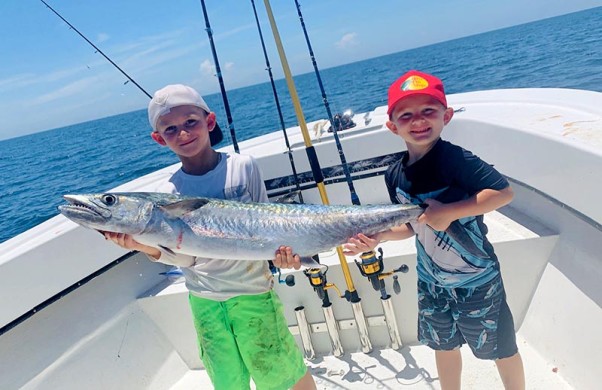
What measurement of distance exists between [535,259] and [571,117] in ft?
2.63

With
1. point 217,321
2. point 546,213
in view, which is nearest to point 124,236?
point 217,321

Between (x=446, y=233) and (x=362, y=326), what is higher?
(x=446, y=233)

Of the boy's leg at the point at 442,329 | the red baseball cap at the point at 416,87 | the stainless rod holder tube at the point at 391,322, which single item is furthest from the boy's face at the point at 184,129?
the stainless rod holder tube at the point at 391,322

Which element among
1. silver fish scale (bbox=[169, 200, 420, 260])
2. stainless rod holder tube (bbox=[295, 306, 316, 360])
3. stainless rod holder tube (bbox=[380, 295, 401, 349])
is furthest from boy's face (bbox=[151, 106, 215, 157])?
stainless rod holder tube (bbox=[380, 295, 401, 349])

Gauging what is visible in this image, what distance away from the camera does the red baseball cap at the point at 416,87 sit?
1.45 meters

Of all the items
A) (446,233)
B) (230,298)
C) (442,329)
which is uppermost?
(446,233)

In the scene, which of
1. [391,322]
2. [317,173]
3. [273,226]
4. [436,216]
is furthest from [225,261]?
[391,322]

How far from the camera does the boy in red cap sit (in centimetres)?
145

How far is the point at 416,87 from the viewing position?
A: 145 cm

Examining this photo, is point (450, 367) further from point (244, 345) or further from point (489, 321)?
point (244, 345)

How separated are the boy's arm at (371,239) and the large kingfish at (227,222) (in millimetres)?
29

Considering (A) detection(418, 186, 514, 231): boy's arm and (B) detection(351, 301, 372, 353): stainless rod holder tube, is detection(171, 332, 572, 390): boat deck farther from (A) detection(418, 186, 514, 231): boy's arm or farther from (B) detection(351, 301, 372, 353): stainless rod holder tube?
(A) detection(418, 186, 514, 231): boy's arm

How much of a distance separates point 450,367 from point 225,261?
1038mm

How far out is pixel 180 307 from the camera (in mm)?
2676
